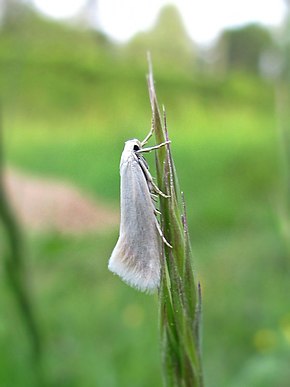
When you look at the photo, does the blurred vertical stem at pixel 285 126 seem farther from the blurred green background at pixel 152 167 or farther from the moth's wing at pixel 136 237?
the moth's wing at pixel 136 237

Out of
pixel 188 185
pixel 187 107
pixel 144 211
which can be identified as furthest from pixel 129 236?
pixel 187 107

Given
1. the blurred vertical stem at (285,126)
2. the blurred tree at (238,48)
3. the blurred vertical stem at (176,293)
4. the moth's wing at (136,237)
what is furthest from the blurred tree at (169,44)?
the blurred vertical stem at (176,293)

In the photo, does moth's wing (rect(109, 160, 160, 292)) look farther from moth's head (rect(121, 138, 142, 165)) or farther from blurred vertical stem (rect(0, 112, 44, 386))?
blurred vertical stem (rect(0, 112, 44, 386))

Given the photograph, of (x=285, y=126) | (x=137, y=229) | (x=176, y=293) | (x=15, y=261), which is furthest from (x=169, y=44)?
(x=176, y=293)

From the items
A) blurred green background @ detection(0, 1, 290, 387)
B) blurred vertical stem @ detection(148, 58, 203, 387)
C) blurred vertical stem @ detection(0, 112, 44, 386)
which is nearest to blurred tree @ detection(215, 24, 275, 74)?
blurred green background @ detection(0, 1, 290, 387)

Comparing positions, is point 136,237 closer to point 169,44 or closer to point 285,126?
point 285,126

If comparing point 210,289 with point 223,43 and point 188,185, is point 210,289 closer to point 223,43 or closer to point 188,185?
point 188,185

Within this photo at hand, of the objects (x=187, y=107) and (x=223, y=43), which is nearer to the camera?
(x=187, y=107)
